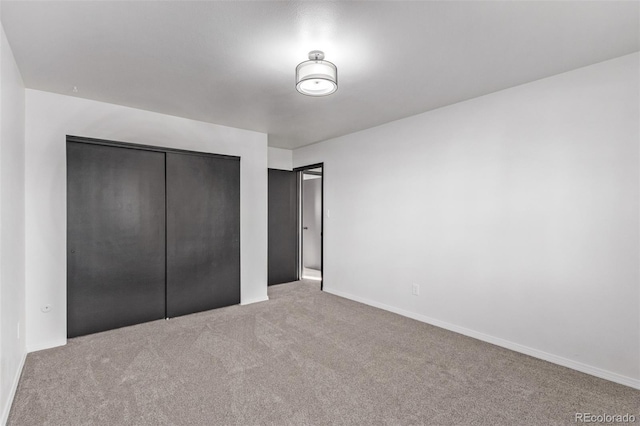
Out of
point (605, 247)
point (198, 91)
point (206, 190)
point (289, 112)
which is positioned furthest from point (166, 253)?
Answer: point (605, 247)

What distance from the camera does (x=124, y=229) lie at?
11.5 ft

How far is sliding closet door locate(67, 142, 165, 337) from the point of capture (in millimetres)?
3238

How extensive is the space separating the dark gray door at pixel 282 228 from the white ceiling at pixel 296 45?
8.22ft

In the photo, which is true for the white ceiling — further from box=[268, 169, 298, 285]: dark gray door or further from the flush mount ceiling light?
box=[268, 169, 298, 285]: dark gray door

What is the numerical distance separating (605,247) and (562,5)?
6.18ft

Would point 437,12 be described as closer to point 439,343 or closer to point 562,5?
point 562,5

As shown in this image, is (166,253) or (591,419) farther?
(166,253)

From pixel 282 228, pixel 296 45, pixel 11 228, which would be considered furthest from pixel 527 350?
pixel 11 228

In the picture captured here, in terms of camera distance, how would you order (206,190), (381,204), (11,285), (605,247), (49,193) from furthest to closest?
1. (381,204)
2. (206,190)
3. (49,193)
4. (605,247)
5. (11,285)

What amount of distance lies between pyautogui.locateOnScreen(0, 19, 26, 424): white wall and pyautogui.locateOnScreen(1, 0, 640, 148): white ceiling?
27 centimetres

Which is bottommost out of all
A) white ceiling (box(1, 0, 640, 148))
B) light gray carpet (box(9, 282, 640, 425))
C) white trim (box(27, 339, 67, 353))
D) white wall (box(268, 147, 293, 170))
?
light gray carpet (box(9, 282, 640, 425))

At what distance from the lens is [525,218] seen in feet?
9.85

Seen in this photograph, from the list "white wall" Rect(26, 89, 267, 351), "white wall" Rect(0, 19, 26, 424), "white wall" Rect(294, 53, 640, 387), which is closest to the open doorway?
"white wall" Rect(294, 53, 640, 387)

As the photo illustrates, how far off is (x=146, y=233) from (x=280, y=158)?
293 centimetres
